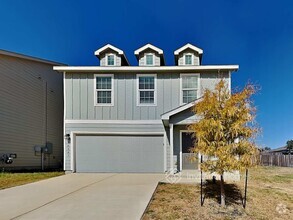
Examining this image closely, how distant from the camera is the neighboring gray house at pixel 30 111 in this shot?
49.0 feet

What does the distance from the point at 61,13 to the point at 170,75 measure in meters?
11.0

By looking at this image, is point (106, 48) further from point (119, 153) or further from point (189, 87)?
point (119, 153)

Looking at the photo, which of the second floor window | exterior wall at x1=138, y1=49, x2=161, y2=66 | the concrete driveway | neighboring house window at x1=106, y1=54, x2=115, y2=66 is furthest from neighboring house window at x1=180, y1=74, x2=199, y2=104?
the concrete driveway

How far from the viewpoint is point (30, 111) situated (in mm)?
16531

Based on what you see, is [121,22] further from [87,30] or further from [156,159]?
[156,159]

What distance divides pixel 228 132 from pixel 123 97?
7785 mm

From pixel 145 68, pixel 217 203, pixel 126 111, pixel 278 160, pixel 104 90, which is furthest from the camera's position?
pixel 278 160

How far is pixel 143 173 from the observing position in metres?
12.9

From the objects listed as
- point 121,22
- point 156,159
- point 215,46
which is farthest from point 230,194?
point 121,22

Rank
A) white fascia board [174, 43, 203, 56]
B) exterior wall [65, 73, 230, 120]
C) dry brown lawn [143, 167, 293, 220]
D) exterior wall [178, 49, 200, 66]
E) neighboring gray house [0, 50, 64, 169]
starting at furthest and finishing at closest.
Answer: neighboring gray house [0, 50, 64, 169] < exterior wall [178, 49, 200, 66] < white fascia board [174, 43, 203, 56] < exterior wall [65, 73, 230, 120] < dry brown lawn [143, 167, 293, 220]

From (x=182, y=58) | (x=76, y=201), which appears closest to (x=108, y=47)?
(x=182, y=58)

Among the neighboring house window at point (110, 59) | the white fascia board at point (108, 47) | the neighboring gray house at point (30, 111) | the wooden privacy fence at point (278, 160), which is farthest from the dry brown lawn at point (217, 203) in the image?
the wooden privacy fence at point (278, 160)

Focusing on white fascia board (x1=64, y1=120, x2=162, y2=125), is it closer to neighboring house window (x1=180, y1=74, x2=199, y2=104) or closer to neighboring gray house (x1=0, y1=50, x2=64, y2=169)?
neighboring house window (x1=180, y1=74, x2=199, y2=104)

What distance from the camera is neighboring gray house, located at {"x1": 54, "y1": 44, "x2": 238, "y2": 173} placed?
1308cm
